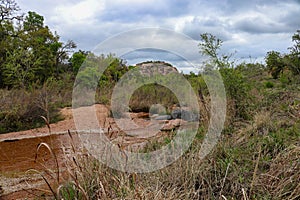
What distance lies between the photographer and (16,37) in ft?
50.9

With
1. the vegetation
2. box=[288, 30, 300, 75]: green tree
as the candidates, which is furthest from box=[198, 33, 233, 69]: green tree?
box=[288, 30, 300, 75]: green tree

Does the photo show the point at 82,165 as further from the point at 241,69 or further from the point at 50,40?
the point at 50,40

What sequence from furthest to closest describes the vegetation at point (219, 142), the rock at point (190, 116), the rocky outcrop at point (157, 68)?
1. the rocky outcrop at point (157, 68)
2. the rock at point (190, 116)
3. the vegetation at point (219, 142)

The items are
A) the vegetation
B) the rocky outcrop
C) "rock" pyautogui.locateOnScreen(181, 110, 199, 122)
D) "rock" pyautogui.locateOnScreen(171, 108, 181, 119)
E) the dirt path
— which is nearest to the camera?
the vegetation

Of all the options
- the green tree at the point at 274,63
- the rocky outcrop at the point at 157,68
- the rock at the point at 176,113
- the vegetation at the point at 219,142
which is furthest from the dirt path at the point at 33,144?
the green tree at the point at 274,63

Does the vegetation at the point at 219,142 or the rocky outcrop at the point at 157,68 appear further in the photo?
the rocky outcrop at the point at 157,68

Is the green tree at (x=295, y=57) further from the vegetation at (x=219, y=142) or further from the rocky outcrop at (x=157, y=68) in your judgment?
the rocky outcrop at (x=157, y=68)

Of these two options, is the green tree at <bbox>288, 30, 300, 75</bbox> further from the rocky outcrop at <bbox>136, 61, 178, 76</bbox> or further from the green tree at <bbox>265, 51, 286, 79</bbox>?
the rocky outcrop at <bbox>136, 61, 178, 76</bbox>

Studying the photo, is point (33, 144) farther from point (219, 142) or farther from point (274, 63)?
point (274, 63)

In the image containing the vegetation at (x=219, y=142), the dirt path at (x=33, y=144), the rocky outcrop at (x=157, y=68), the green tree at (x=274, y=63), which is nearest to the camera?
the vegetation at (x=219, y=142)

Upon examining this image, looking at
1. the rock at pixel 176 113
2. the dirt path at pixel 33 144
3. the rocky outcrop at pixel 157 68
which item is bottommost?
the dirt path at pixel 33 144

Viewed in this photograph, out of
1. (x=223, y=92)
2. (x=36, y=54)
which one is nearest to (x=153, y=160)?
(x=223, y=92)

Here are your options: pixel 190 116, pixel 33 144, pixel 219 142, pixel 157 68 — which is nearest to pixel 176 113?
pixel 157 68

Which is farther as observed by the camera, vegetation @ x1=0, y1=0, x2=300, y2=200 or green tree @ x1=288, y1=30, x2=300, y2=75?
green tree @ x1=288, y1=30, x2=300, y2=75
